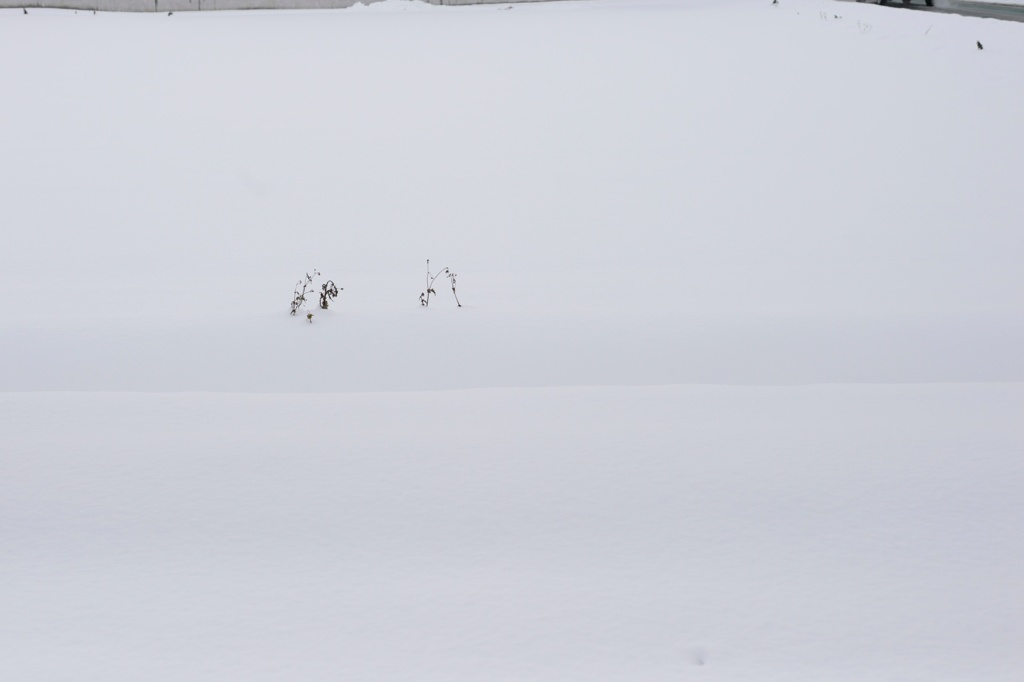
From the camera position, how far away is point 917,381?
3326mm

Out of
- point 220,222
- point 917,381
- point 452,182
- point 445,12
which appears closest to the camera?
point 917,381

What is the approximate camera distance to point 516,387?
3.25 m

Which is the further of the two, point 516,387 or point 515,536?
point 516,387

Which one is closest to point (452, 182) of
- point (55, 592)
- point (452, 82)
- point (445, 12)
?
point (452, 82)

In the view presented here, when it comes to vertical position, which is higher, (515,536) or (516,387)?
(516,387)

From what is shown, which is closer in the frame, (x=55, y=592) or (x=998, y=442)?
(x=55, y=592)

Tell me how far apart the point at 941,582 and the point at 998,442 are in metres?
0.82

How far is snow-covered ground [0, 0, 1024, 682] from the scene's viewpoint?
2.04 meters

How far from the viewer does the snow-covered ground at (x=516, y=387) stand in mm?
2045

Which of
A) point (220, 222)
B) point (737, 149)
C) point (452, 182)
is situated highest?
point (737, 149)

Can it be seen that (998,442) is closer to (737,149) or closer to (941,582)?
(941,582)

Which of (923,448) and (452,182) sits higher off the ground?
(452,182)

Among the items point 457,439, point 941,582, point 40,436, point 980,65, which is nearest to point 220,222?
point 40,436

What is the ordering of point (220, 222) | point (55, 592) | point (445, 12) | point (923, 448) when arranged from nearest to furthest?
point (55, 592), point (923, 448), point (220, 222), point (445, 12)
